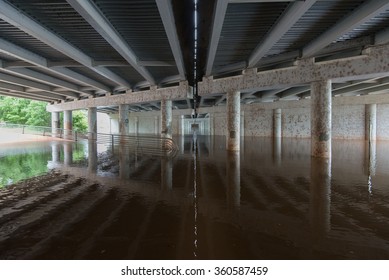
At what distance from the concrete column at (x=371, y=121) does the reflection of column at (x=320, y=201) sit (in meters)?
18.9

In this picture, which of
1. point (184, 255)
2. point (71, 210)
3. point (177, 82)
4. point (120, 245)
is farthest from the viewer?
point (177, 82)

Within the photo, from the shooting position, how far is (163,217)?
165 inches

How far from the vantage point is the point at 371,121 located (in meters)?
22.8

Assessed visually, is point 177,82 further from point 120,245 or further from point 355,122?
point 355,122

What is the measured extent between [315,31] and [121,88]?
16.4m

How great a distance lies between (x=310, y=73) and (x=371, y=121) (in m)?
16.9

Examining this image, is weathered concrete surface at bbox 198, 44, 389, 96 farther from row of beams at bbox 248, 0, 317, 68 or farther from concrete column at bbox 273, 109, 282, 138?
concrete column at bbox 273, 109, 282, 138

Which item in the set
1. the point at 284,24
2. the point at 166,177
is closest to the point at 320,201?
the point at 166,177

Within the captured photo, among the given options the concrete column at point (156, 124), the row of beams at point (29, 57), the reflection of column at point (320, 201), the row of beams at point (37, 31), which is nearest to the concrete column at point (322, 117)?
the reflection of column at point (320, 201)

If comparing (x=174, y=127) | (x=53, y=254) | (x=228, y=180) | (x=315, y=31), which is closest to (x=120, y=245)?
(x=53, y=254)

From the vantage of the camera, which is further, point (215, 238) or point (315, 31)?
point (315, 31)

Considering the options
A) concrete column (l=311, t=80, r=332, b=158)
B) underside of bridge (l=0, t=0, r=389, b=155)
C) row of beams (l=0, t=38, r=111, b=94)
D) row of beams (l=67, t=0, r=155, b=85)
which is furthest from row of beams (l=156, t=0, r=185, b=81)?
→ row of beams (l=0, t=38, r=111, b=94)

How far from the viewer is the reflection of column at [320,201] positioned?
3.75m

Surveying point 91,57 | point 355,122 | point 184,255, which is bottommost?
point 184,255
